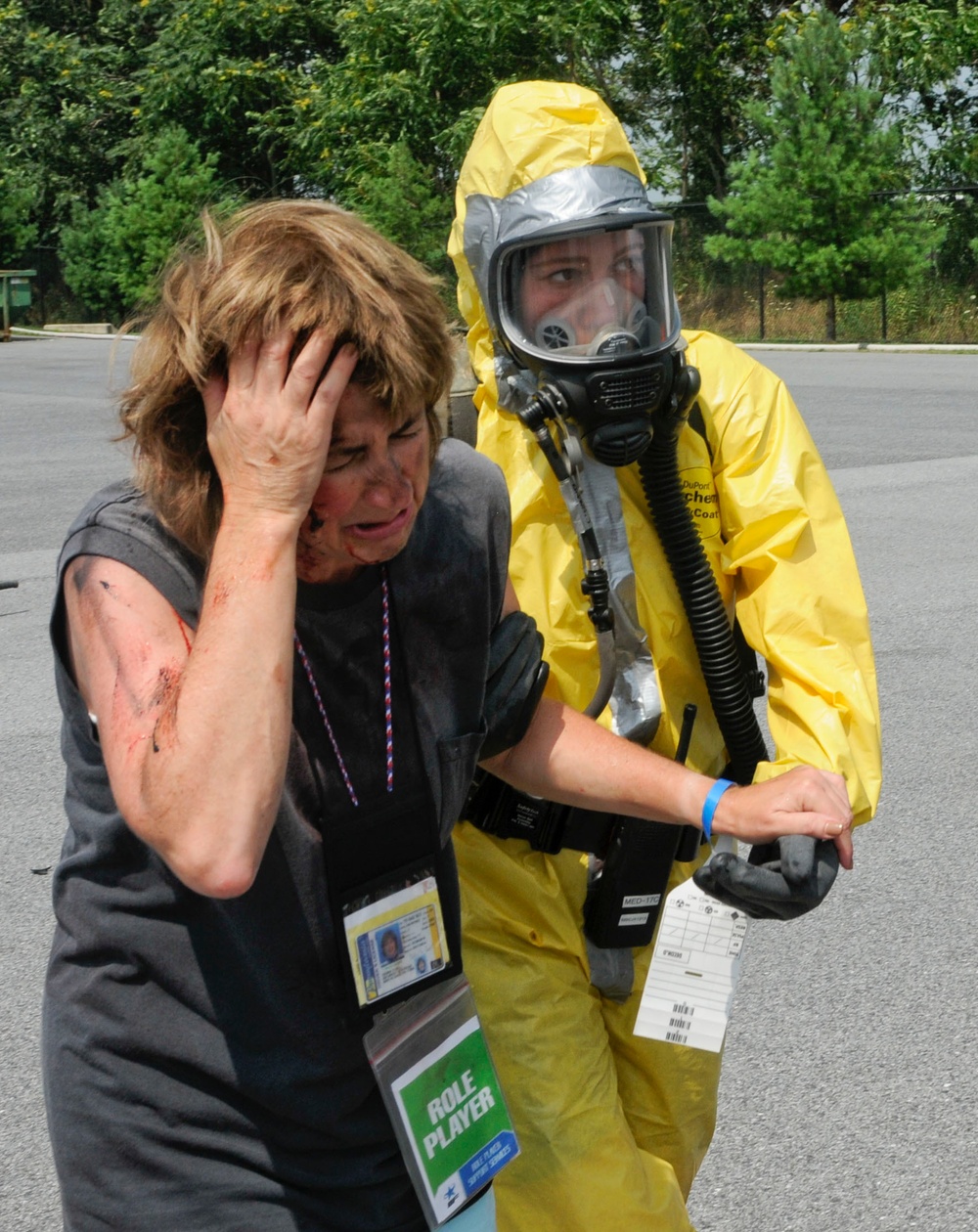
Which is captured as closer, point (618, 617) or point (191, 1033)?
point (191, 1033)

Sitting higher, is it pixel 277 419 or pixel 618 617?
pixel 277 419

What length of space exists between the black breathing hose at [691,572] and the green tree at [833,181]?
23.9 m

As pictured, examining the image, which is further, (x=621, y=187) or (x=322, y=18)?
(x=322, y=18)

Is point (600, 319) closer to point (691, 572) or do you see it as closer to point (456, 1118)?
point (691, 572)

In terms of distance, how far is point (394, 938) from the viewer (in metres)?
1.66

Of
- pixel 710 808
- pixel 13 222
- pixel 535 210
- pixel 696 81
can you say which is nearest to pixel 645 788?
pixel 710 808

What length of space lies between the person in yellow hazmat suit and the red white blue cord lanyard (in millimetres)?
799

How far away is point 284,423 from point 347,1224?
85 centimetres

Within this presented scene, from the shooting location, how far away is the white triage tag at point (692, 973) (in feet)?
7.85

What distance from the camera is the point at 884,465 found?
11.2 metres

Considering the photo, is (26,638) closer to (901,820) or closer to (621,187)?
(901,820)

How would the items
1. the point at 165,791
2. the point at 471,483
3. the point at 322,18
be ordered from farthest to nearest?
the point at 322,18 → the point at 471,483 → the point at 165,791

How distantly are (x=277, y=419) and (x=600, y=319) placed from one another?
50.7 inches

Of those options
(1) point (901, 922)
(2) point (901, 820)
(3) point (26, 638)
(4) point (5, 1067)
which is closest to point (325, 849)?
(4) point (5, 1067)
